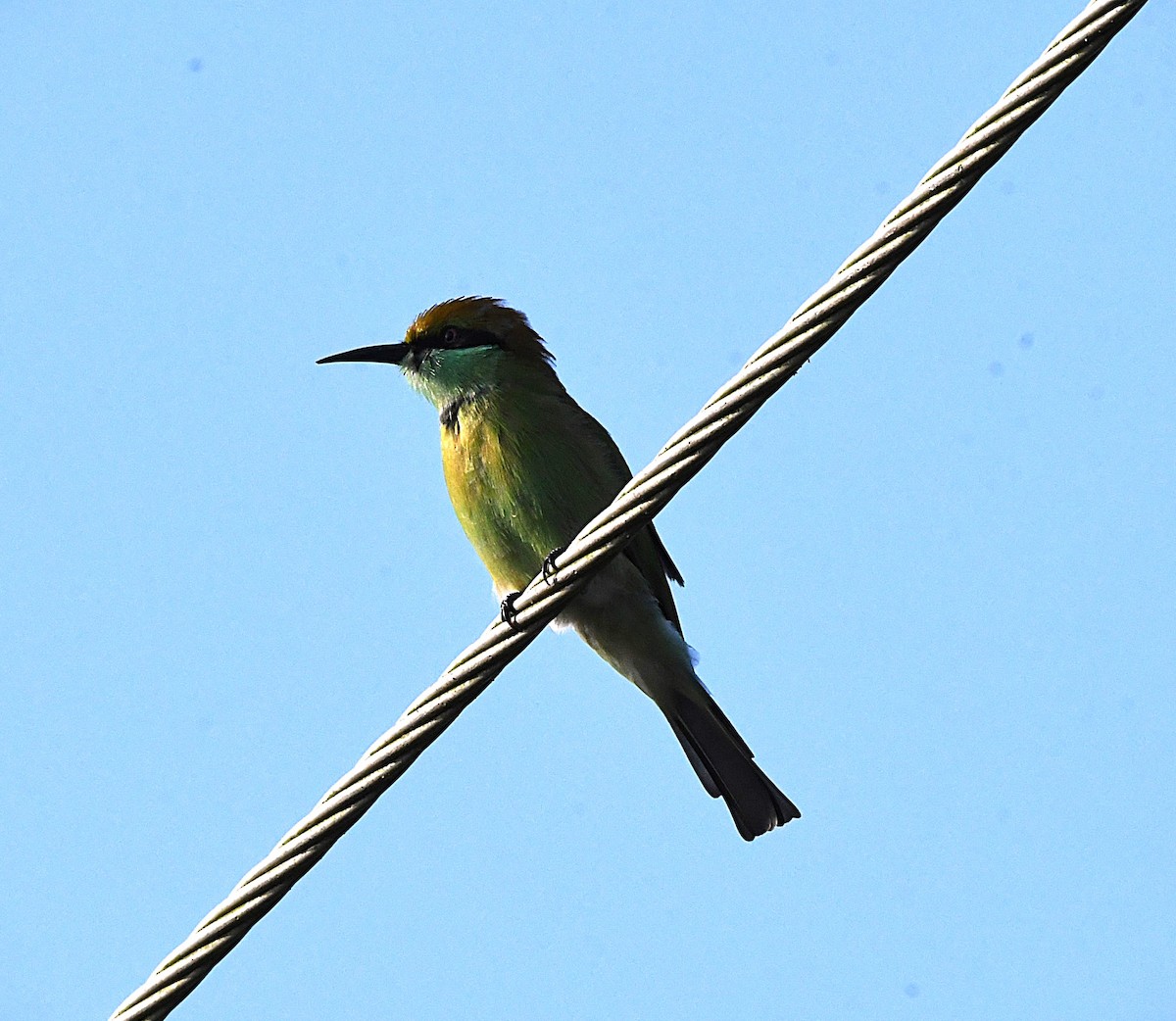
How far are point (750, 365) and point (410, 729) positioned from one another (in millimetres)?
813

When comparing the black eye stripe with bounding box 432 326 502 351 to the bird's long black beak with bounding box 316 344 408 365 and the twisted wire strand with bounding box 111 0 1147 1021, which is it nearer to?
the bird's long black beak with bounding box 316 344 408 365

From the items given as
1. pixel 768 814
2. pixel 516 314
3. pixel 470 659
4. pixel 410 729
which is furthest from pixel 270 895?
pixel 516 314

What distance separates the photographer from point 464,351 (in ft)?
14.8

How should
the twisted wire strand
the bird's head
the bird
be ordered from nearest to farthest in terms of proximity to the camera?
1. the twisted wire strand
2. the bird
3. the bird's head

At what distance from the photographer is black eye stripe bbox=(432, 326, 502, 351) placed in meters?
4.55

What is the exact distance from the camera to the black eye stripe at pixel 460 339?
14.9ft

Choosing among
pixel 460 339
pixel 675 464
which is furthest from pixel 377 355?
pixel 675 464

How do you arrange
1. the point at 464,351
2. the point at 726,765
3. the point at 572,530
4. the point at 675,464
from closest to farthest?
the point at 675,464 < the point at 572,530 < the point at 726,765 < the point at 464,351

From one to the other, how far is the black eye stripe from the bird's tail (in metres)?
1.23

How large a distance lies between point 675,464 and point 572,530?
5.93 feet

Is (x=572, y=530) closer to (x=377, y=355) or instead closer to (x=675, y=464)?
(x=377, y=355)

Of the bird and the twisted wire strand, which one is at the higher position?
the bird

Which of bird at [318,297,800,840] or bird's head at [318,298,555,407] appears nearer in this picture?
bird at [318,297,800,840]

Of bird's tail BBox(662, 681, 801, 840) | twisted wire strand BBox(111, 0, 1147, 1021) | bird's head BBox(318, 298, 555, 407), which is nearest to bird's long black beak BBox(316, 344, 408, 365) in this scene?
bird's head BBox(318, 298, 555, 407)
